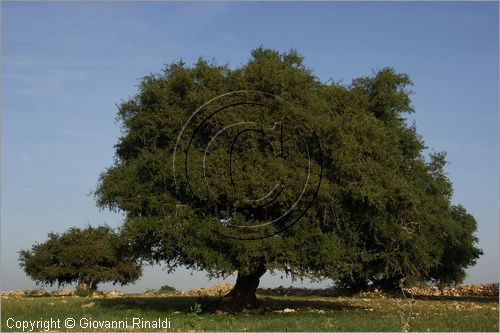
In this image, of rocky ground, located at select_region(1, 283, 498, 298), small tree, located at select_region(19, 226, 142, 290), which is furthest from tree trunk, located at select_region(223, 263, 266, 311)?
small tree, located at select_region(19, 226, 142, 290)

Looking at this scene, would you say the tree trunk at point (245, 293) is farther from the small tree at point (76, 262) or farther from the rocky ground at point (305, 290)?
the small tree at point (76, 262)

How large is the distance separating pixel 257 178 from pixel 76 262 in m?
38.7

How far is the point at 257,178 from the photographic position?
1046 inches

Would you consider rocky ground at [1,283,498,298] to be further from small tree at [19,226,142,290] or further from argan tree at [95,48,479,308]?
argan tree at [95,48,479,308]

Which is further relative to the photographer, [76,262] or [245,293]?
[76,262]

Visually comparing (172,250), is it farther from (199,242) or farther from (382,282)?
(382,282)

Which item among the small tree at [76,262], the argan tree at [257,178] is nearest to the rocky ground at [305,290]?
the small tree at [76,262]

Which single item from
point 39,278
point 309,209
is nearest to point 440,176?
point 309,209

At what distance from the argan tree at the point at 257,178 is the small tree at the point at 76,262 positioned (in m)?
31.4

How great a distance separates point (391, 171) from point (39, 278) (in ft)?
140

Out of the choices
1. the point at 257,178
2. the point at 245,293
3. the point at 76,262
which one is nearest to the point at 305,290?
the point at 76,262

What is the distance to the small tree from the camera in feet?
198

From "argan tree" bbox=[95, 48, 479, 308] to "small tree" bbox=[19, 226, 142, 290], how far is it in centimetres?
3136

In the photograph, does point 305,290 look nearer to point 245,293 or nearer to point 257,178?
point 245,293
